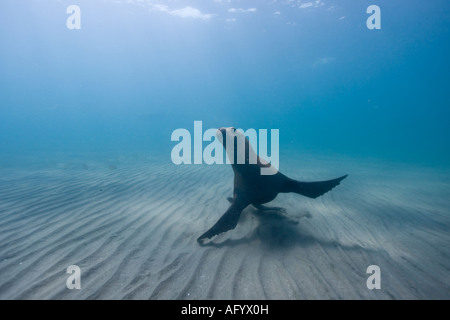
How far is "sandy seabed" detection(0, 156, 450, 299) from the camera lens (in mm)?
2693

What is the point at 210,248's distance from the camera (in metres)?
3.71

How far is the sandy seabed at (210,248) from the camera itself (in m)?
2.69

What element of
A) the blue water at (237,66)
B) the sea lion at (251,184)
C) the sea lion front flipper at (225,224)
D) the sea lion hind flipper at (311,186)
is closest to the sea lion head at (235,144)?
the sea lion at (251,184)

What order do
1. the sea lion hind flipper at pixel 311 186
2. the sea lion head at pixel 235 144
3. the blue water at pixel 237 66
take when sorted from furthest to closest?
the blue water at pixel 237 66, the sea lion hind flipper at pixel 311 186, the sea lion head at pixel 235 144

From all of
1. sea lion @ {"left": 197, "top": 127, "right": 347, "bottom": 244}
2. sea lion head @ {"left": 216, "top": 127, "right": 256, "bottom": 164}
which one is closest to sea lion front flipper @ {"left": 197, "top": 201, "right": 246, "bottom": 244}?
sea lion @ {"left": 197, "top": 127, "right": 347, "bottom": 244}

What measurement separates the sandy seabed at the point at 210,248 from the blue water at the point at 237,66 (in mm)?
16609

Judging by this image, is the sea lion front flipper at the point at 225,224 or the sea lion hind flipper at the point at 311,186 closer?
the sea lion front flipper at the point at 225,224

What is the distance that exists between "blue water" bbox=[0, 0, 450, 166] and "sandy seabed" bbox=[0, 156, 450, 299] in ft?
54.5

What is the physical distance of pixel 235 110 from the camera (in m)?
128

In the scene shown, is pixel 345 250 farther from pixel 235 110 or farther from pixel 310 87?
pixel 235 110

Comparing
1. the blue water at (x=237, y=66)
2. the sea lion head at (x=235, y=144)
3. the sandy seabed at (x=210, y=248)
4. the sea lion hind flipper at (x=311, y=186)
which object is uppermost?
the blue water at (x=237, y=66)

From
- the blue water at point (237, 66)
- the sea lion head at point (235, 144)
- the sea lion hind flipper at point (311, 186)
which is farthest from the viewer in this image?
the blue water at point (237, 66)

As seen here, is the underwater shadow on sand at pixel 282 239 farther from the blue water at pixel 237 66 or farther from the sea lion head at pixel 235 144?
the blue water at pixel 237 66

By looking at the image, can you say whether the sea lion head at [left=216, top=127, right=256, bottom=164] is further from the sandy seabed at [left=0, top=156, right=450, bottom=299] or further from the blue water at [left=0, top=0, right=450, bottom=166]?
the blue water at [left=0, top=0, right=450, bottom=166]
